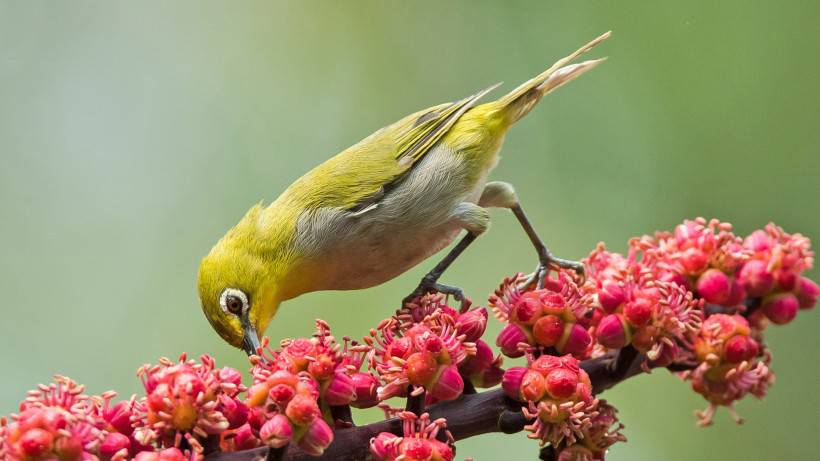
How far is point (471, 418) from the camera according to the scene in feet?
7.93

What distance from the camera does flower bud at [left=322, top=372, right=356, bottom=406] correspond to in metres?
2.26

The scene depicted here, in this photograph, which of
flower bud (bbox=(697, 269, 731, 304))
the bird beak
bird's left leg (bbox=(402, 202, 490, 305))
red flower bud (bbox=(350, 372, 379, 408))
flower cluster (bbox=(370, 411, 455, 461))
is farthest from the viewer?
bird's left leg (bbox=(402, 202, 490, 305))

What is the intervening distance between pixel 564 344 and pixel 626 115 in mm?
2776

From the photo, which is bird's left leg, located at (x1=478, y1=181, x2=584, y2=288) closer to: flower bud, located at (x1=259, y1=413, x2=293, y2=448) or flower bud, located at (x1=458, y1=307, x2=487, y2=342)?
flower bud, located at (x1=458, y1=307, x2=487, y2=342)

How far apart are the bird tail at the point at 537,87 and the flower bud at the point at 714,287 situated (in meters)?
1.60

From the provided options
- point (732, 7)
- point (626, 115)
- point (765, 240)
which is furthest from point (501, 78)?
point (765, 240)

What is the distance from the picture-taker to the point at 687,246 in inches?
118

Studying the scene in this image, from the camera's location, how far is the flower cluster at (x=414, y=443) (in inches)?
83.7

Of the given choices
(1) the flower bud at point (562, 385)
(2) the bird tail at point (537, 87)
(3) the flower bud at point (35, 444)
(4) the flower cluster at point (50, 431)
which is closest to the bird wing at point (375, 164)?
(2) the bird tail at point (537, 87)

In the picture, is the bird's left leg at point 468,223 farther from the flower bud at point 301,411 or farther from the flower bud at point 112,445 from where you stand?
the flower bud at point 112,445

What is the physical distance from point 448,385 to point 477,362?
0.24 metres

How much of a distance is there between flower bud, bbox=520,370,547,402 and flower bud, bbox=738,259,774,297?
1050mm

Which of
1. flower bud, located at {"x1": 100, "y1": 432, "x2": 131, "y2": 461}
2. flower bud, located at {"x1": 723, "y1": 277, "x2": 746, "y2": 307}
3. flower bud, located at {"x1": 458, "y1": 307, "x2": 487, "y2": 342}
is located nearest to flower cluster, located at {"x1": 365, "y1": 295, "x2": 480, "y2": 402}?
flower bud, located at {"x1": 458, "y1": 307, "x2": 487, "y2": 342}

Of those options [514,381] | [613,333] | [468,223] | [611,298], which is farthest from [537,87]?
[514,381]
